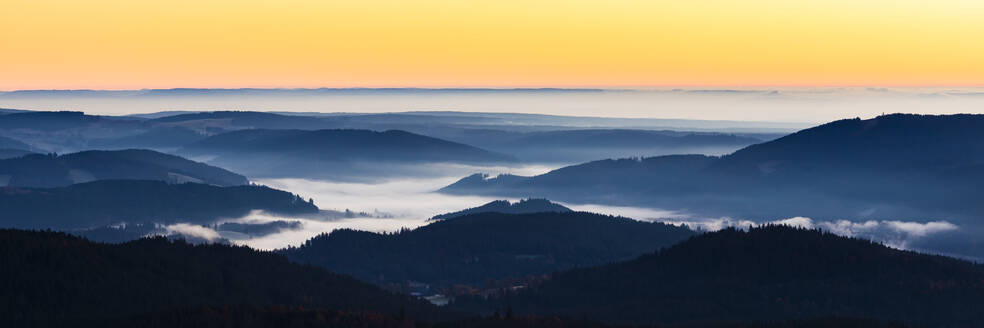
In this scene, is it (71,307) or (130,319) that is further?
(71,307)

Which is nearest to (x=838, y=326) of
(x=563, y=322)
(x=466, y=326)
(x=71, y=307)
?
(x=563, y=322)

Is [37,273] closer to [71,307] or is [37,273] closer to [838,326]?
[71,307]

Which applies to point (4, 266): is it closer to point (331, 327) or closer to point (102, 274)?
point (102, 274)

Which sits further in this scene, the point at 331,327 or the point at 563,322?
the point at 563,322

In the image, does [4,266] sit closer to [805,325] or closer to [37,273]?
[37,273]

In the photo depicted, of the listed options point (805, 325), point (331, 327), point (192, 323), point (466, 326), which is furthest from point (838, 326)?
point (192, 323)

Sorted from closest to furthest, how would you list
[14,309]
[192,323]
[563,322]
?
[192,323] < [14,309] < [563,322]

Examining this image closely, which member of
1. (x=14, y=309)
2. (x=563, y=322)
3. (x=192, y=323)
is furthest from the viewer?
(x=563, y=322)

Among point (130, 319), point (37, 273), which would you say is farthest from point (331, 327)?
point (37, 273)
